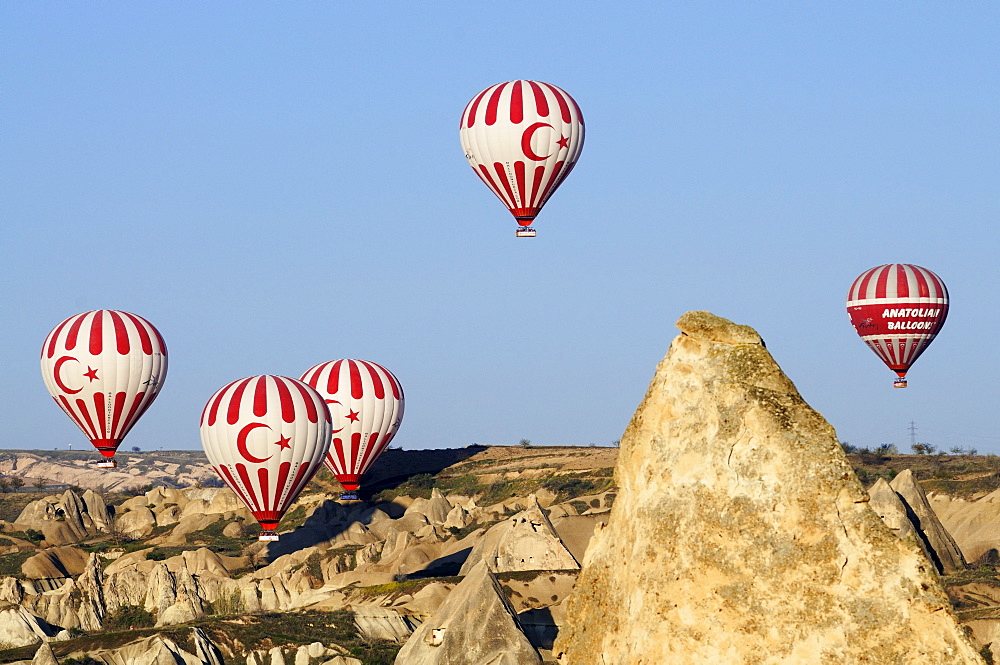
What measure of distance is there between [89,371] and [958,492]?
39763mm

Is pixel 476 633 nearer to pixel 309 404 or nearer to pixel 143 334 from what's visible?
pixel 309 404

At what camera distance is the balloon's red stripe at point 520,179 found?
6147 cm

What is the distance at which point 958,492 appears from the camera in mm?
72000

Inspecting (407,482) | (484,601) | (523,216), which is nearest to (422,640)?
(484,601)

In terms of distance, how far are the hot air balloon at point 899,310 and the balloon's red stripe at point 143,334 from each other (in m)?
33.9

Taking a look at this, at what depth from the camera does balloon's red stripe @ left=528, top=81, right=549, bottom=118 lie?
204ft

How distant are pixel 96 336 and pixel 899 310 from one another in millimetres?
37680

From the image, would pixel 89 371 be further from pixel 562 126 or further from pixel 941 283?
pixel 941 283

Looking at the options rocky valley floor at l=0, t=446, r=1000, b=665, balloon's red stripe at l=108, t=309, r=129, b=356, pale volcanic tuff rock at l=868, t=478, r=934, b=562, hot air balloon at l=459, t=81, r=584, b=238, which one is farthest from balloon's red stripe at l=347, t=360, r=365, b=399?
pale volcanic tuff rock at l=868, t=478, r=934, b=562

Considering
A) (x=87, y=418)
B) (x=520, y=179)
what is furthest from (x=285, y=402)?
(x=520, y=179)

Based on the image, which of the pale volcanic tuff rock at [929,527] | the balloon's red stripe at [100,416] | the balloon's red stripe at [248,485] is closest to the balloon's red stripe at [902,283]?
the pale volcanic tuff rock at [929,527]

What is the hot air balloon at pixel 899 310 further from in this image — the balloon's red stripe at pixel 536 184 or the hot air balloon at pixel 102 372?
the hot air balloon at pixel 102 372

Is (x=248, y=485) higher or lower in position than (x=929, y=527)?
higher

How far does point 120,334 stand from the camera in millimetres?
69500
